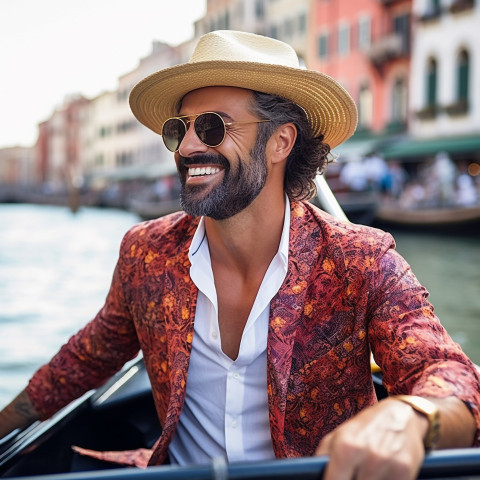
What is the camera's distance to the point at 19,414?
1517mm

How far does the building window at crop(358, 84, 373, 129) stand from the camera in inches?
736

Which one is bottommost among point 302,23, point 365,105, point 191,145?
point 191,145

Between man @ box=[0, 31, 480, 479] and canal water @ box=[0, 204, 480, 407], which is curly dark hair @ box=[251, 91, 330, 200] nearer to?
man @ box=[0, 31, 480, 479]

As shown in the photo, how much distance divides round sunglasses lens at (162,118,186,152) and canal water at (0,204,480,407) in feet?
8.58

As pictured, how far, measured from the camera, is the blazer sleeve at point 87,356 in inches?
59.7

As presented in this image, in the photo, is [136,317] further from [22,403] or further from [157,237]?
[22,403]

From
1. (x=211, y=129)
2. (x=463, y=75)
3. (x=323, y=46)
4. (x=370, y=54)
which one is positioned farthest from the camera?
(x=323, y=46)

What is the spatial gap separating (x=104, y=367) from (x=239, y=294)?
39 centimetres

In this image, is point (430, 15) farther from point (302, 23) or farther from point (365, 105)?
point (302, 23)

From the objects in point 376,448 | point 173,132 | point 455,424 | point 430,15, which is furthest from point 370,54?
point 376,448

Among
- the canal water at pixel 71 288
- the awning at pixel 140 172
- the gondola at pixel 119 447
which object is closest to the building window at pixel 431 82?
the canal water at pixel 71 288

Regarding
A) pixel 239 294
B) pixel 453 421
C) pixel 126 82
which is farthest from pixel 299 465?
pixel 126 82

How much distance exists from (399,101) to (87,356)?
1752cm

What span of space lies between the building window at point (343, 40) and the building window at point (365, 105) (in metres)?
1.45
